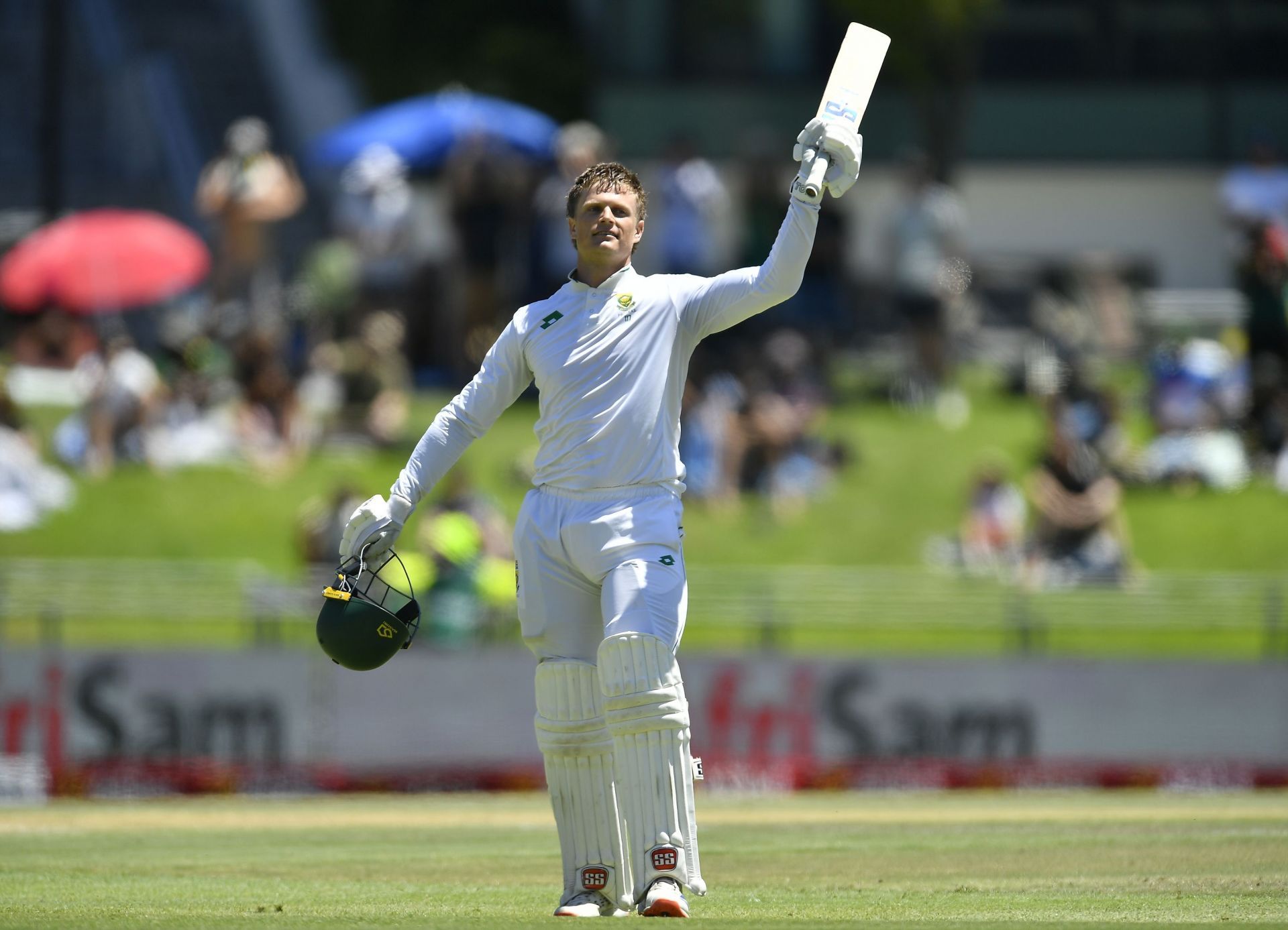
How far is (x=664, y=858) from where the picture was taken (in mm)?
6395

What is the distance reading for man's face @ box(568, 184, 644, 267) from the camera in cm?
674

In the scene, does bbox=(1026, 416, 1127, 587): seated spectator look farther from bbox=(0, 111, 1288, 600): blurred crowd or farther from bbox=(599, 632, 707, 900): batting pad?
bbox=(599, 632, 707, 900): batting pad

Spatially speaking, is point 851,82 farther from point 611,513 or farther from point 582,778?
point 582,778

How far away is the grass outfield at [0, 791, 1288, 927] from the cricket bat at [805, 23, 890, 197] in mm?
2188

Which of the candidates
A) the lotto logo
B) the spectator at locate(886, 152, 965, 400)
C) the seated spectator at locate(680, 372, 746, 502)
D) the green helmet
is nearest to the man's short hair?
the green helmet

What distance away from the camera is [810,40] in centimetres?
2425

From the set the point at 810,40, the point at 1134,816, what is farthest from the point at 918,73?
the point at 1134,816

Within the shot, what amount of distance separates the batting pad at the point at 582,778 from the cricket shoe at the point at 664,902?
11.1 inches

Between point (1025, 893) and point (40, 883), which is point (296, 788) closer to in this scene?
point (40, 883)

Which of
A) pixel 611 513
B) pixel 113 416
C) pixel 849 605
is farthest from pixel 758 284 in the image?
pixel 113 416

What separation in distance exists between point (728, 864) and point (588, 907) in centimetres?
199

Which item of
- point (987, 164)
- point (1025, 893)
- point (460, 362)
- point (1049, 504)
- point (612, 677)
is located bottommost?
point (1025, 893)

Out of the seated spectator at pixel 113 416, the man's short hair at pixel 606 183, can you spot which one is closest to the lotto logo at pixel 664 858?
the man's short hair at pixel 606 183

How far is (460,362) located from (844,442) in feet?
11.4
